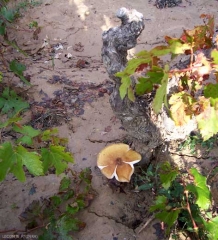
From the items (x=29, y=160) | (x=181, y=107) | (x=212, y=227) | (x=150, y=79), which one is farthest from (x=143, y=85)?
(x=212, y=227)

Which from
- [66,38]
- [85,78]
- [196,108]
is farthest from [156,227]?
[66,38]

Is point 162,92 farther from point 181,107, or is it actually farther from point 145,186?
point 145,186

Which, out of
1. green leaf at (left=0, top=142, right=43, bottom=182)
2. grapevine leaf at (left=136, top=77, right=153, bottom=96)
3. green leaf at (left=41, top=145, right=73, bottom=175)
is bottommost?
green leaf at (left=41, top=145, right=73, bottom=175)

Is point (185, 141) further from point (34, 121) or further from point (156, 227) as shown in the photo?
point (34, 121)

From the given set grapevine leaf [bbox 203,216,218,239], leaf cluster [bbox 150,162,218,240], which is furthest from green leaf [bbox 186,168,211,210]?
grapevine leaf [bbox 203,216,218,239]

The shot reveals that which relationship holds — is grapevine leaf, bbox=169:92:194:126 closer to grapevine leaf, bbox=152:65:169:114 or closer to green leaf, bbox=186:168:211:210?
grapevine leaf, bbox=152:65:169:114
